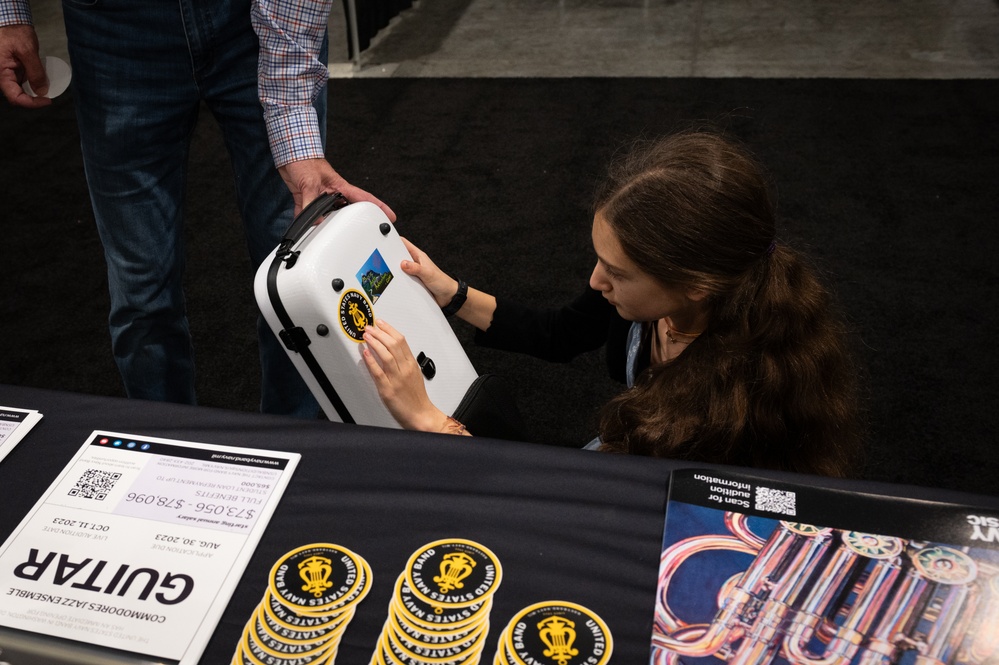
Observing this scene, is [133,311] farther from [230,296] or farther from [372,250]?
[230,296]

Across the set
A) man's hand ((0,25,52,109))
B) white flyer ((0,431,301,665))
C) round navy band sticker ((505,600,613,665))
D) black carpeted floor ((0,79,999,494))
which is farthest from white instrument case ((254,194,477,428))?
black carpeted floor ((0,79,999,494))

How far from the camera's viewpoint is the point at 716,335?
1072mm

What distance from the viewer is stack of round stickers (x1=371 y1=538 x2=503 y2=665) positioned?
2.10ft

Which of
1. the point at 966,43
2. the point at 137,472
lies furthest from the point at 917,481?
the point at 966,43

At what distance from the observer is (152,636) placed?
674 millimetres

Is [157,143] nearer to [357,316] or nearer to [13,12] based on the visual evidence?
[13,12]

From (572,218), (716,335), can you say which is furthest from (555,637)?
(572,218)

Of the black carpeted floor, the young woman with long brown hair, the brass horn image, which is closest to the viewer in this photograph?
the brass horn image

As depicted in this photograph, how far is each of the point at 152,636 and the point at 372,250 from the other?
0.62 metres

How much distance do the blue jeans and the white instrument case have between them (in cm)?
34

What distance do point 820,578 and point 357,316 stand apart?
0.66 meters

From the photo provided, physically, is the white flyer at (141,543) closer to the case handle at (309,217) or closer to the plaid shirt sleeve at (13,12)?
the case handle at (309,217)

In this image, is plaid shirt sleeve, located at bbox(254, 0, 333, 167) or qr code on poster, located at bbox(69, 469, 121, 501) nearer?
qr code on poster, located at bbox(69, 469, 121, 501)

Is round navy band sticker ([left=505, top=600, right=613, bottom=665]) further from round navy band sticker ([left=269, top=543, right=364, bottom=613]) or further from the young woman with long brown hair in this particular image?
the young woman with long brown hair
